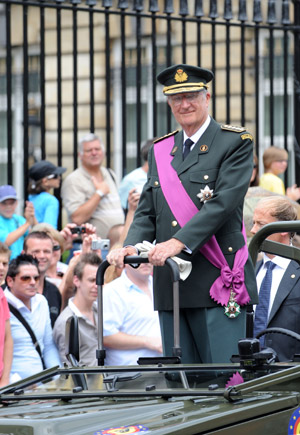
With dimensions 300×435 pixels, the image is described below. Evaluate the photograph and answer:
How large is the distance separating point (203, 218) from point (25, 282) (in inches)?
99.7

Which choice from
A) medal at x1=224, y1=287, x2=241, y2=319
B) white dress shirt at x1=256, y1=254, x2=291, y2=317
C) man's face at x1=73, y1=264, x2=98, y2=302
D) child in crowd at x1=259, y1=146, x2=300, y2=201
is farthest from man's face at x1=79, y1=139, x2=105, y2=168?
medal at x1=224, y1=287, x2=241, y2=319

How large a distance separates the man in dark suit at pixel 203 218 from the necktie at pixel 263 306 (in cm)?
41

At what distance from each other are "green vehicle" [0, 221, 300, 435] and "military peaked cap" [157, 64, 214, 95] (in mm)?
1024

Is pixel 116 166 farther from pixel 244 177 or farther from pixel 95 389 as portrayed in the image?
pixel 95 389

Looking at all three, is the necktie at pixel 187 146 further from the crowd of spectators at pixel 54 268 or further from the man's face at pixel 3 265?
the man's face at pixel 3 265

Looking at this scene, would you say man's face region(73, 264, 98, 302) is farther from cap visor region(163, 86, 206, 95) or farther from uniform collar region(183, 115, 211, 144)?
cap visor region(163, 86, 206, 95)

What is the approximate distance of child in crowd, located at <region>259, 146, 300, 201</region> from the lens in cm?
1030

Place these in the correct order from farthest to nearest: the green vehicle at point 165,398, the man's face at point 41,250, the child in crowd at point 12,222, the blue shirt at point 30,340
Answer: the child in crowd at point 12,222, the man's face at point 41,250, the blue shirt at point 30,340, the green vehicle at point 165,398

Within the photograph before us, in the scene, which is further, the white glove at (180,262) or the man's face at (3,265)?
the man's face at (3,265)

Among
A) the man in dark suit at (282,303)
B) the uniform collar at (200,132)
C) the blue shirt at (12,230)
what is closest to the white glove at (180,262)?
the man in dark suit at (282,303)

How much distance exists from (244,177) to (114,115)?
1305cm

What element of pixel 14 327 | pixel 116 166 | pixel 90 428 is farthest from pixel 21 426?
pixel 116 166

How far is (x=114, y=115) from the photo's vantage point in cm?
1781

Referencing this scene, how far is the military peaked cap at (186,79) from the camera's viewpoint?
4.96 m
